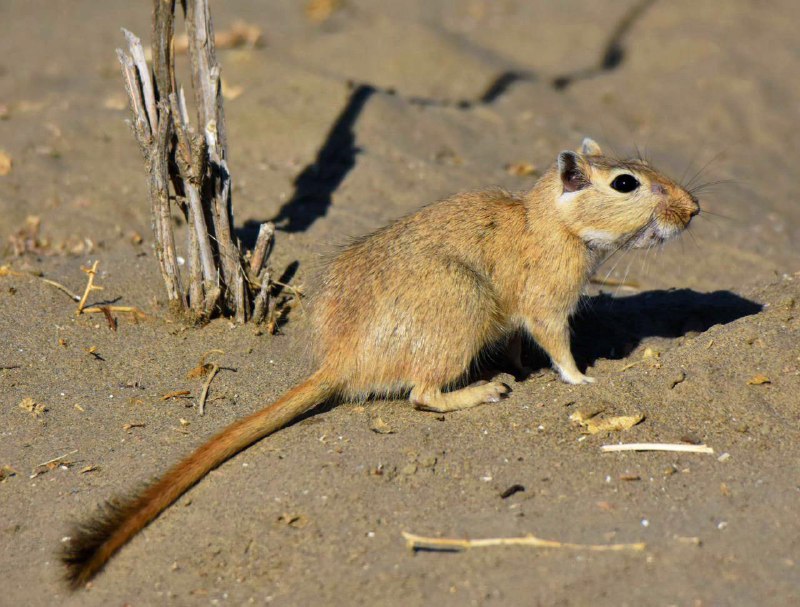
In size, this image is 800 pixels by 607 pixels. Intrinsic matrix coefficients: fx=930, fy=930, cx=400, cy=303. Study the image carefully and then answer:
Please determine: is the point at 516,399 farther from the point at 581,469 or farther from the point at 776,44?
the point at 776,44

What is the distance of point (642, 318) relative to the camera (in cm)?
590

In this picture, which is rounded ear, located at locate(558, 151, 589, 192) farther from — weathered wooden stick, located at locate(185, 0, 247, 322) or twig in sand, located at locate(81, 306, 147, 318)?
twig in sand, located at locate(81, 306, 147, 318)

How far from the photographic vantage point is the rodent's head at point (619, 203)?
4875 mm

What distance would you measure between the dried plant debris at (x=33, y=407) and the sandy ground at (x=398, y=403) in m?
0.03

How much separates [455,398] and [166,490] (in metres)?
1.55

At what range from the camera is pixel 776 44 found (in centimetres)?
1161

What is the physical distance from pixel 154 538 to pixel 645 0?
11.1 meters

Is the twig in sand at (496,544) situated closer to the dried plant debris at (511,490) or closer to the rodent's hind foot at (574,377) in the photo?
the dried plant debris at (511,490)

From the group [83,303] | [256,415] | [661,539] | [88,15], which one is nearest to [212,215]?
[83,303]

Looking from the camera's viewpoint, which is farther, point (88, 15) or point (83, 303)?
point (88, 15)

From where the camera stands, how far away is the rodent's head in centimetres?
488

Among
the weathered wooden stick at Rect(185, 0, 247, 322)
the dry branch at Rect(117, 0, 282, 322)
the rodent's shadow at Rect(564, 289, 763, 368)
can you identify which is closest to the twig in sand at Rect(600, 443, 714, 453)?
the rodent's shadow at Rect(564, 289, 763, 368)

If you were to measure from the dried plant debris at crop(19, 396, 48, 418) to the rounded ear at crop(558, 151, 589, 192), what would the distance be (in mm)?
2963

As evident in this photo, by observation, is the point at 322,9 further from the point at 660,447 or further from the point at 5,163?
the point at 660,447
